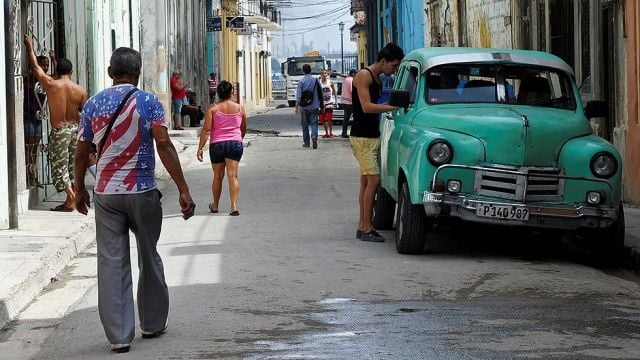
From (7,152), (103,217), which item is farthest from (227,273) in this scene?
(7,152)

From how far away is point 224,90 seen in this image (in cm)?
1538

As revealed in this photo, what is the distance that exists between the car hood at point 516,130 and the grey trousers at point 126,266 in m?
3.85

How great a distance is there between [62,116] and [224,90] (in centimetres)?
184

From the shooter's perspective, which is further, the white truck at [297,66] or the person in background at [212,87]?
the white truck at [297,66]

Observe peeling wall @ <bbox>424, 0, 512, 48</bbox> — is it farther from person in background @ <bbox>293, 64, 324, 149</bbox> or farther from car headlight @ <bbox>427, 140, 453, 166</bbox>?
car headlight @ <bbox>427, 140, 453, 166</bbox>

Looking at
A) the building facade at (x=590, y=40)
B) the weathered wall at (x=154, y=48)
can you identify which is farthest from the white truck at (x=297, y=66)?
the building facade at (x=590, y=40)

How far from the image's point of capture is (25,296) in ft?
31.5

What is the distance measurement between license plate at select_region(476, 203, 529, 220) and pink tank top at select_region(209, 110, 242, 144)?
16.9 feet

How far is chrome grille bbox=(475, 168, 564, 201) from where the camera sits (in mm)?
10758

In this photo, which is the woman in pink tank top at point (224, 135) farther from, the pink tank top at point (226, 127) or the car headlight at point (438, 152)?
the car headlight at point (438, 152)

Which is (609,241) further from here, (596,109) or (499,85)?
(499,85)

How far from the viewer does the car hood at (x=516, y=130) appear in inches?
427

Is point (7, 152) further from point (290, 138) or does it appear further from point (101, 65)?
point (290, 138)

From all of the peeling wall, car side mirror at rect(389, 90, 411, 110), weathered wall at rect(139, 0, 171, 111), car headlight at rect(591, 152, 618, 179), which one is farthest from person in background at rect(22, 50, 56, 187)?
weathered wall at rect(139, 0, 171, 111)
